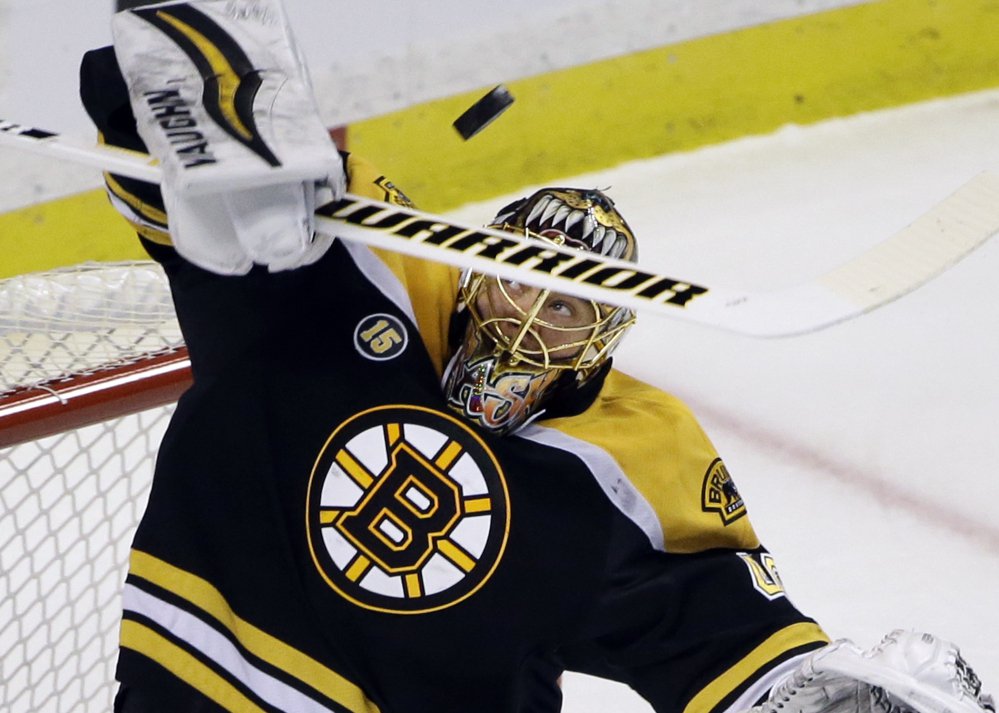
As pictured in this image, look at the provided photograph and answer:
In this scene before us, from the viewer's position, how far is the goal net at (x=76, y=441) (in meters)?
1.92

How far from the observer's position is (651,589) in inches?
63.7

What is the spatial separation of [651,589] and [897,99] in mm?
1850

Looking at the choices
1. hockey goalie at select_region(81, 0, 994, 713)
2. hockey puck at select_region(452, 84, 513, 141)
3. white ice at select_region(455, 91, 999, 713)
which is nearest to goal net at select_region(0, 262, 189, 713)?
hockey goalie at select_region(81, 0, 994, 713)

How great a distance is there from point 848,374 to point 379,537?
1295mm

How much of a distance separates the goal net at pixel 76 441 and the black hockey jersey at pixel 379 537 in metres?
0.34

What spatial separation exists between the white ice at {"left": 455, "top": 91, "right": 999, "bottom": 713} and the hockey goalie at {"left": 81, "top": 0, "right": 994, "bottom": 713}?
64cm

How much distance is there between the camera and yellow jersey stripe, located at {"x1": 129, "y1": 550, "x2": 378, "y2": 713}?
1596 millimetres

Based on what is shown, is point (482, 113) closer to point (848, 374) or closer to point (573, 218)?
point (573, 218)

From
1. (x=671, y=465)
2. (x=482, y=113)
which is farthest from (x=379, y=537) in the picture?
(x=482, y=113)

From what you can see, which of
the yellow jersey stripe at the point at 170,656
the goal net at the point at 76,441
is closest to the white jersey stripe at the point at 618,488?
the yellow jersey stripe at the point at 170,656

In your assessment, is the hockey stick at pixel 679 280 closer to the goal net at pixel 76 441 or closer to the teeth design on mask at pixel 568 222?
the teeth design on mask at pixel 568 222

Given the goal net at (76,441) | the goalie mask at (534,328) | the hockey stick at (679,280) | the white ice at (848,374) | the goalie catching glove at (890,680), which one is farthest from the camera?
the white ice at (848,374)

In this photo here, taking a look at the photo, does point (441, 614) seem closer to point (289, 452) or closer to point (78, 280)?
point (289, 452)

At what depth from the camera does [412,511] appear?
1591 mm
